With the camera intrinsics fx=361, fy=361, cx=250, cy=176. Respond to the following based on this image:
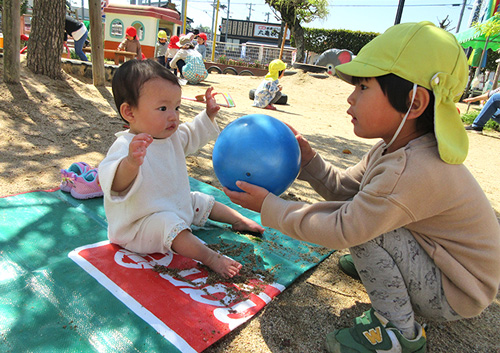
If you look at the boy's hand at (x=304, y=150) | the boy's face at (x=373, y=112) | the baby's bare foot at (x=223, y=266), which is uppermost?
the boy's face at (x=373, y=112)

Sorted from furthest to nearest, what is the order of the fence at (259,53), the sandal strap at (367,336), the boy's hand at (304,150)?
the fence at (259,53) → the boy's hand at (304,150) → the sandal strap at (367,336)

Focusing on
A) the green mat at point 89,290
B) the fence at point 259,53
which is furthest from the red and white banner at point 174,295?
the fence at point 259,53

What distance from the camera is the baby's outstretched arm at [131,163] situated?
6.31 ft

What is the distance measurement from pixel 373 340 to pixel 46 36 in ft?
21.1

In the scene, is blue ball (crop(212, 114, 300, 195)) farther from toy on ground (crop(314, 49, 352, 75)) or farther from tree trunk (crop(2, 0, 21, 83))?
toy on ground (crop(314, 49, 352, 75))

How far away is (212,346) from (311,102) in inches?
483

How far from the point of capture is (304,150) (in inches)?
99.0

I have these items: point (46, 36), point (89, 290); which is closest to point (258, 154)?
point (89, 290)

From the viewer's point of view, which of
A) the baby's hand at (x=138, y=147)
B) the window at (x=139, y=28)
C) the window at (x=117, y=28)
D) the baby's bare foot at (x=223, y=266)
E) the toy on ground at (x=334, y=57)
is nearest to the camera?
the baby's hand at (x=138, y=147)

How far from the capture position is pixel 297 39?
23.5 m

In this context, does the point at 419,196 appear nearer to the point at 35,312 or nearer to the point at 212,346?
the point at 212,346

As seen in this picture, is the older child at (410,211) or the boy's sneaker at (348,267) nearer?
the older child at (410,211)

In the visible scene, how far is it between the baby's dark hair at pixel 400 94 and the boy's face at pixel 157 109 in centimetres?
119

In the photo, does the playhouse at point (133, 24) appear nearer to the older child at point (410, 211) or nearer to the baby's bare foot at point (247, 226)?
the baby's bare foot at point (247, 226)
